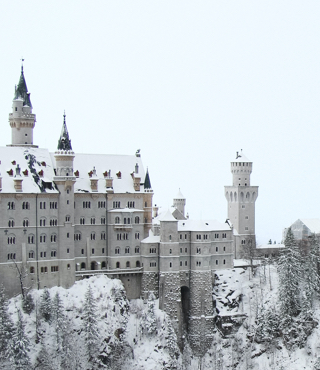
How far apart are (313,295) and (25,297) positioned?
5098 cm

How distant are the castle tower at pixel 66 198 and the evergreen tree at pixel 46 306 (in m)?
7.09

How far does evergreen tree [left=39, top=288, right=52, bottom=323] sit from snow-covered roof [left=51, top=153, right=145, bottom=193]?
779 inches

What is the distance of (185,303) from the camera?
5325 inches

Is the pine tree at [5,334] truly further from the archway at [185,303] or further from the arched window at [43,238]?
the archway at [185,303]

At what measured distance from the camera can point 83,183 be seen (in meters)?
131

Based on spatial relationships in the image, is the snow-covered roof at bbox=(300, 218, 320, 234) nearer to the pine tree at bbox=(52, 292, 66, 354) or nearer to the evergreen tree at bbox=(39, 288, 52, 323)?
the pine tree at bbox=(52, 292, 66, 354)

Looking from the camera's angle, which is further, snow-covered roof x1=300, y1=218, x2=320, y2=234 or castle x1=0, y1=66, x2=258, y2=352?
snow-covered roof x1=300, y1=218, x2=320, y2=234

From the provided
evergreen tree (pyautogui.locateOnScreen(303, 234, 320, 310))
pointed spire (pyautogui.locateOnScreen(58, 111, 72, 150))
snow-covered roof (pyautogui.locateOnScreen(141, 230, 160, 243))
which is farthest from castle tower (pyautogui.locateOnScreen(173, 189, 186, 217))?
pointed spire (pyautogui.locateOnScreen(58, 111, 72, 150))

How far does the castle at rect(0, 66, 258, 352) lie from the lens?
124 m

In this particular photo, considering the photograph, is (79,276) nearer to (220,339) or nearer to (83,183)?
(83,183)

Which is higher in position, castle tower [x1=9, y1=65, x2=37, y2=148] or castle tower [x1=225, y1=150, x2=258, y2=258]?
castle tower [x1=9, y1=65, x2=37, y2=148]

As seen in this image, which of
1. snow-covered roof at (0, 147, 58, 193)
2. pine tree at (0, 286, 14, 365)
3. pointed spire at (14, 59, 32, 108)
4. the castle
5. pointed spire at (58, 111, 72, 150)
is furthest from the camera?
pointed spire at (14, 59, 32, 108)

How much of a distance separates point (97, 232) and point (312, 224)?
49819 mm

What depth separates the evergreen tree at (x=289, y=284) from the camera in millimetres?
130125
